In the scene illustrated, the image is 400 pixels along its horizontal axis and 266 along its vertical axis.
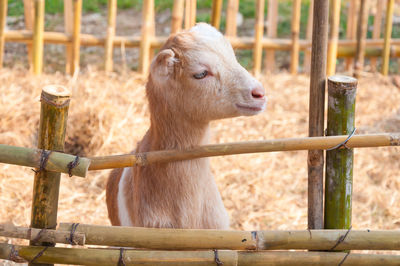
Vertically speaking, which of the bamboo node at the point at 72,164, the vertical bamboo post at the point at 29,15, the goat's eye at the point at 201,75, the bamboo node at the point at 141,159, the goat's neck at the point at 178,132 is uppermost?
the vertical bamboo post at the point at 29,15

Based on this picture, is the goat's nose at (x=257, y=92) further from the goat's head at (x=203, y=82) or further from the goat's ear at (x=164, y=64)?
the goat's ear at (x=164, y=64)

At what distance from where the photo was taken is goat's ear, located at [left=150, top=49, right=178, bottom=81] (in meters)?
2.61

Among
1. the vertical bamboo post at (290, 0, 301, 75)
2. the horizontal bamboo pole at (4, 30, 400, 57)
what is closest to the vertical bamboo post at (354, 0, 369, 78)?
the horizontal bamboo pole at (4, 30, 400, 57)

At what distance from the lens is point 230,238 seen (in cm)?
252

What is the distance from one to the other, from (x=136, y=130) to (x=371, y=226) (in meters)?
2.22

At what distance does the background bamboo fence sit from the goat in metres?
2.92

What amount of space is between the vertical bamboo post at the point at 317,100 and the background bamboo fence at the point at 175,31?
3.07 m

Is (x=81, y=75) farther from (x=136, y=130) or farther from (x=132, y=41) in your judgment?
(x=136, y=130)

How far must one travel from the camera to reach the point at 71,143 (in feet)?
16.5

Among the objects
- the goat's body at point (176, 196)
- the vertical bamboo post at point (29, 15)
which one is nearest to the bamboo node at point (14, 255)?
the goat's body at point (176, 196)

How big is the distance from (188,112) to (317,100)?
594 mm

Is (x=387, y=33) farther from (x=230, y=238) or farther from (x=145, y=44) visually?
(x=230, y=238)

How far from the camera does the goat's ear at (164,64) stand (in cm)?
261

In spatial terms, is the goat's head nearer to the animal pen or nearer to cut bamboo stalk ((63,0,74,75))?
the animal pen
